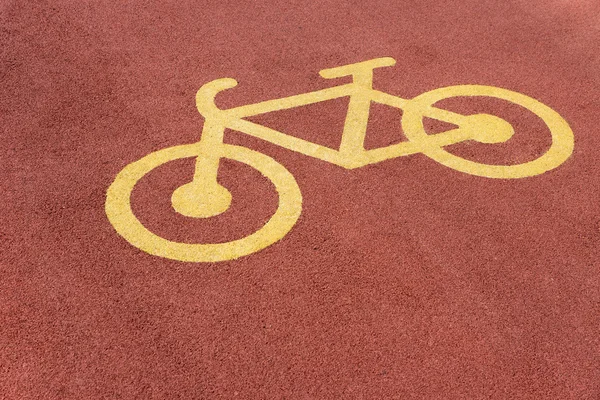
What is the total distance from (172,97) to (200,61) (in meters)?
0.60

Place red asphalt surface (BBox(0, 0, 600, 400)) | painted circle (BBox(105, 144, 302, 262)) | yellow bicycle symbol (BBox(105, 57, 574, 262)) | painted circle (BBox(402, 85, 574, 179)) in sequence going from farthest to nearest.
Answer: painted circle (BBox(402, 85, 574, 179)) → yellow bicycle symbol (BBox(105, 57, 574, 262)) → painted circle (BBox(105, 144, 302, 262)) → red asphalt surface (BBox(0, 0, 600, 400))

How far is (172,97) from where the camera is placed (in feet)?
15.8

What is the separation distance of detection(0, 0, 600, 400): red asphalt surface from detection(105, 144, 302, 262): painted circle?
0.20 ft

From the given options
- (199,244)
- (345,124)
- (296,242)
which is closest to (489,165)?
(345,124)

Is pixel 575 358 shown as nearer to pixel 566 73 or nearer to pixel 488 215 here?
pixel 488 215

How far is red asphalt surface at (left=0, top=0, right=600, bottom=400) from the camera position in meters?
3.08

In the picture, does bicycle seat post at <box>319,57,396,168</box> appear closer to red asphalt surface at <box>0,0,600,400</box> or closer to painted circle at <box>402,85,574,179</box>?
red asphalt surface at <box>0,0,600,400</box>

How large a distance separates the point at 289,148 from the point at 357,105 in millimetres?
766

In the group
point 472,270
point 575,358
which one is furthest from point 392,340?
point 575,358

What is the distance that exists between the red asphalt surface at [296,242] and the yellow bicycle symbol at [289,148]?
0.07 m

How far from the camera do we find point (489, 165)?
167 inches

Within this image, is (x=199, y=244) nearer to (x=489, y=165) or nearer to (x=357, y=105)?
(x=357, y=105)

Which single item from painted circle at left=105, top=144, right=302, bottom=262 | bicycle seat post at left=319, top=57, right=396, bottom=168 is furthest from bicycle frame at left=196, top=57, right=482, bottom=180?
painted circle at left=105, top=144, right=302, bottom=262

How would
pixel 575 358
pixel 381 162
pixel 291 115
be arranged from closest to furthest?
pixel 575 358, pixel 381 162, pixel 291 115
